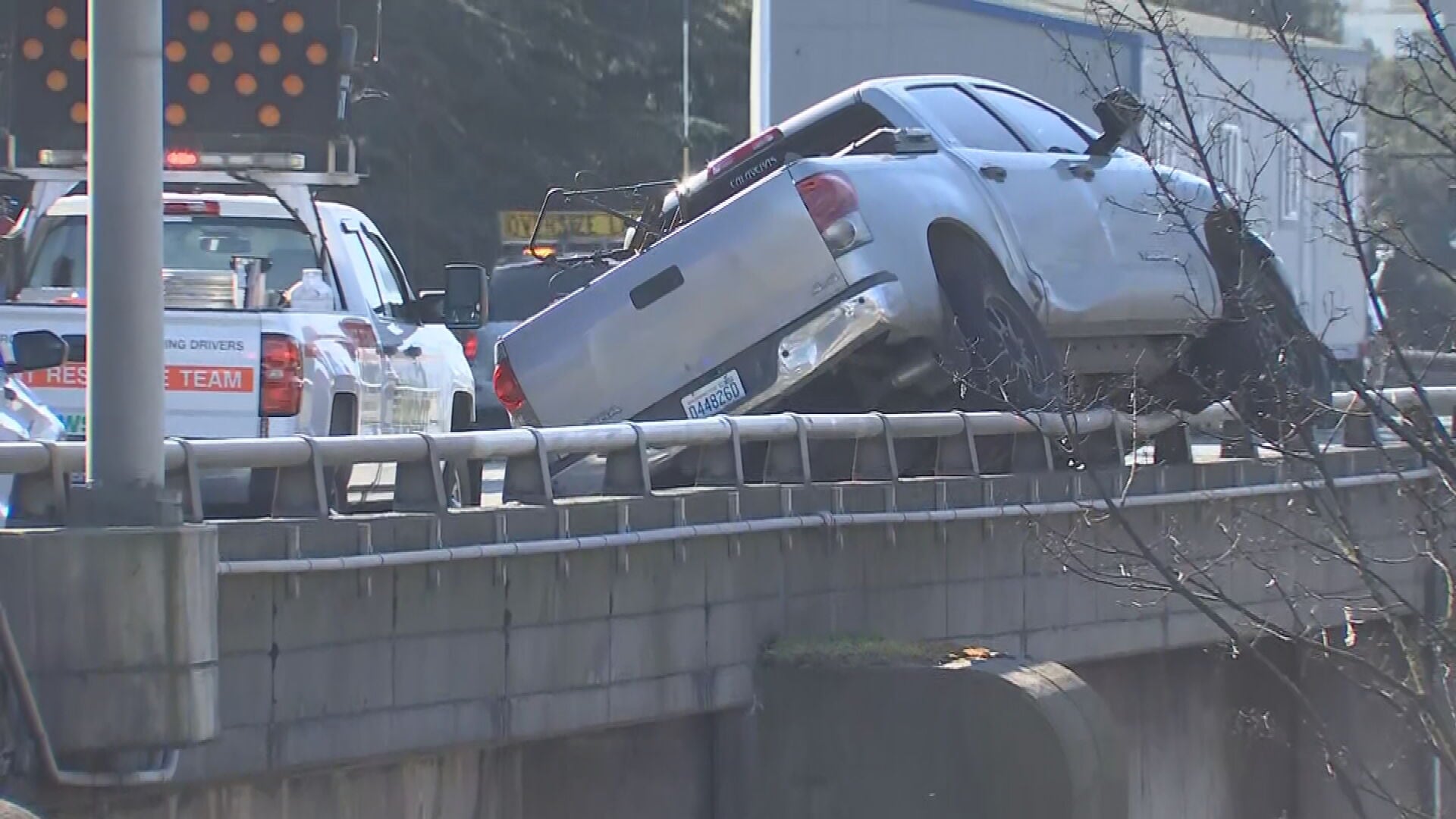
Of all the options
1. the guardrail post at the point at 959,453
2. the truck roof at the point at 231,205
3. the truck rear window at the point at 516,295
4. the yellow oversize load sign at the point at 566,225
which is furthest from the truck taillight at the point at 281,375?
the yellow oversize load sign at the point at 566,225

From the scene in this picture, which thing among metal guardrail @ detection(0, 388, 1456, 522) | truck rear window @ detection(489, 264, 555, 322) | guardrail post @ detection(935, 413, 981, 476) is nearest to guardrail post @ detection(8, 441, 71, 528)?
metal guardrail @ detection(0, 388, 1456, 522)

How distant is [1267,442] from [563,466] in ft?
16.8

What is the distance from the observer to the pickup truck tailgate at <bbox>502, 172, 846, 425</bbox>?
10992 mm

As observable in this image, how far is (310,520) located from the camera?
7145mm

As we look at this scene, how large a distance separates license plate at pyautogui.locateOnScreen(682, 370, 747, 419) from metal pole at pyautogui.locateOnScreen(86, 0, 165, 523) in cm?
521

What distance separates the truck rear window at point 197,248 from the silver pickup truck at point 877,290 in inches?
73.5

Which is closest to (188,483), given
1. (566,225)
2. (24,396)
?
(24,396)

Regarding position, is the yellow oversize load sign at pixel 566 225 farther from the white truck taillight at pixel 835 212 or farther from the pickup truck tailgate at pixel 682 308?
the white truck taillight at pixel 835 212

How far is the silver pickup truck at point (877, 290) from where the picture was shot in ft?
35.9

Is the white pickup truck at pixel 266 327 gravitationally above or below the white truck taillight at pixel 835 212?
below

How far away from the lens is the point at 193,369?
426 inches

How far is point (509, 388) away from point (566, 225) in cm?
2372

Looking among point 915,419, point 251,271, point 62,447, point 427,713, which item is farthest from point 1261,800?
point 62,447

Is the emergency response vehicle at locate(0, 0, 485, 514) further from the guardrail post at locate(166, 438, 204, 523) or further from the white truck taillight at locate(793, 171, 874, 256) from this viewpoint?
the white truck taillight at locate(793, 171, 874, 256)
